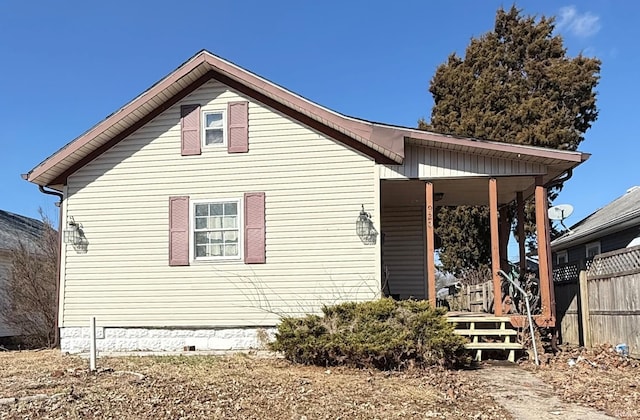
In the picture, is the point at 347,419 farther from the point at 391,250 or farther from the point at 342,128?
the point at 391,250

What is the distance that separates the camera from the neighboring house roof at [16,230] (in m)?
18.0

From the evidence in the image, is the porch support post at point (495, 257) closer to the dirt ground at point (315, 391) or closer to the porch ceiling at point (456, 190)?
the porch ceiling at point (456, 190)

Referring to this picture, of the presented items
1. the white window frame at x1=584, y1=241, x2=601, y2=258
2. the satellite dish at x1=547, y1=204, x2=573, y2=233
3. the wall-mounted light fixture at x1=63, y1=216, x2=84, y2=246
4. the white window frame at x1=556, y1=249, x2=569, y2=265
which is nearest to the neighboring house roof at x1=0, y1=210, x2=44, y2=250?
the wall-mounted light fixture at x1=63, y1=216, x2=84, y2=246

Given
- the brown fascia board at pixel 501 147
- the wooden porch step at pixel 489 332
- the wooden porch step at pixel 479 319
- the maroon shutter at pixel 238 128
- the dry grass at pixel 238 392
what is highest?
the maroon shutter at pixel 238 128

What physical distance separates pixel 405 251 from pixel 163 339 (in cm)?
586

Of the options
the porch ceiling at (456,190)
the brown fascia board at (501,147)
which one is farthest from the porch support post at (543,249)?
the brown fascia board at (501,147)

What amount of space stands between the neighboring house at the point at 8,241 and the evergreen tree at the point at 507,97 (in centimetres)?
1377

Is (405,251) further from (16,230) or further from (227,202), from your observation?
(16,230)

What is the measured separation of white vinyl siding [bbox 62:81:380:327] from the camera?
1092 cm

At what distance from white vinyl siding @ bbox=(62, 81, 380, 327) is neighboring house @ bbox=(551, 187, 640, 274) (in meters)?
4.76

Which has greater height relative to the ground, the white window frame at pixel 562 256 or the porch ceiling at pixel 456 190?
the porch ceiling at pixel 456 190

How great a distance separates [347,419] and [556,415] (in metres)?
2.20

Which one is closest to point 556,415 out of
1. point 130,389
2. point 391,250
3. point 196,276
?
point 130,389

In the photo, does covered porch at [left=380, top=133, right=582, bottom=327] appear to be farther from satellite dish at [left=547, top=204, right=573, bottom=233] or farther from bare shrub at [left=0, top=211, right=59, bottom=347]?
bare shrub at [left=0, top=211, right=59, bottom=347]
